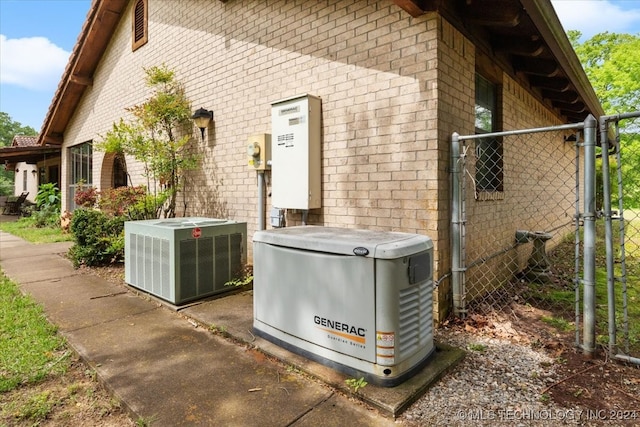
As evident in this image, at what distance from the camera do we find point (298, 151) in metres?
3.89

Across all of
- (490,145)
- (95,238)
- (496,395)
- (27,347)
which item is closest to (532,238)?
(490,145)

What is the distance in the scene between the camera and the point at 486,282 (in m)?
4.05

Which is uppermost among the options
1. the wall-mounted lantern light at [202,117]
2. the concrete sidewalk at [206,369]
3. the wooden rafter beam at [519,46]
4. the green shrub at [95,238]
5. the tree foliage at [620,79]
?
the tree foliage at [620,79]

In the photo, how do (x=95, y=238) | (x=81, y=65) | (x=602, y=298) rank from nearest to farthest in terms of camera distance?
(x=602, y=298)
(x=95, y=238)
(x=81, y=65)

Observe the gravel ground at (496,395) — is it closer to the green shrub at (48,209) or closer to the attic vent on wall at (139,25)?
the attic vent on wall at (139,25)

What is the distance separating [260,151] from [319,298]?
2.62 metres

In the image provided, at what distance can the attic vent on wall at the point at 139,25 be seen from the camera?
7.11 metres

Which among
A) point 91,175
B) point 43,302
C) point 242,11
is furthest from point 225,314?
point 91,175

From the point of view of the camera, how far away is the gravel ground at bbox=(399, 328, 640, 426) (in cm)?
191

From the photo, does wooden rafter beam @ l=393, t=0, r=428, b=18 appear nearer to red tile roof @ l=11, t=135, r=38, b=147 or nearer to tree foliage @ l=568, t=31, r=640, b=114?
tree foliage @ l=568, t=31, r=640, b=114

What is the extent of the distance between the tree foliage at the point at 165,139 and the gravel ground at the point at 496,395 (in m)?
4.84

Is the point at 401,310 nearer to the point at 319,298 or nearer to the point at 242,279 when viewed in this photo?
the point at 319,298

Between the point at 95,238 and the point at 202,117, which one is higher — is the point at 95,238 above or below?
below

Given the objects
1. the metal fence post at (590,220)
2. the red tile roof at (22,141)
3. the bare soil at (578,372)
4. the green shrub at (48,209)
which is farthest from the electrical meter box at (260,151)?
the red tile roof at (22,141)
